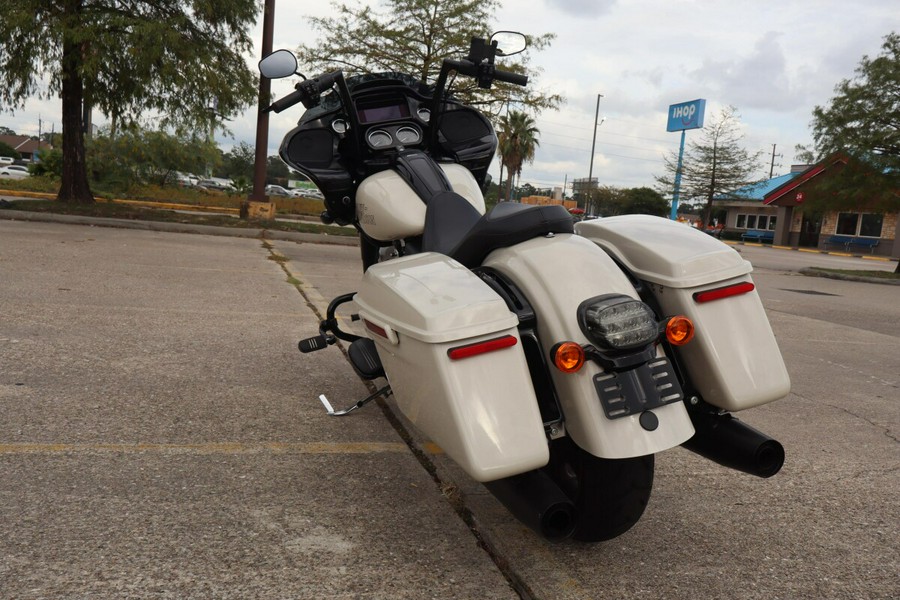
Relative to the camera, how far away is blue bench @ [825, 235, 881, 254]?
135 ft

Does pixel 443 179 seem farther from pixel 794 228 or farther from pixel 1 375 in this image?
pixel 794 228

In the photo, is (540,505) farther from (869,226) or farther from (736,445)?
(869,226)

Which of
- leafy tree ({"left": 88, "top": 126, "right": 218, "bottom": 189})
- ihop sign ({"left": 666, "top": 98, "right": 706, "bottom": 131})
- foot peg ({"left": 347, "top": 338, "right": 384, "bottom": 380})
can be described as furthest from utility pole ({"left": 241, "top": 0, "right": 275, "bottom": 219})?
ihop sign ({"left": 666, "top": 98, "right": 706, "bottom": 131})

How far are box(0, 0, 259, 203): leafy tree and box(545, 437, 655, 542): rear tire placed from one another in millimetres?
12671

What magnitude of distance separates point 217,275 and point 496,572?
6.49 metres

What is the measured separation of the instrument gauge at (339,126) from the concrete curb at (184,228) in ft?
34.8

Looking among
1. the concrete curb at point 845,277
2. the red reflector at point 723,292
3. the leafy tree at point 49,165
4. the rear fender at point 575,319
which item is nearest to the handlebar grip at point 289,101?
the rear fender at point 575,319

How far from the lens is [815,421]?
13.8 ft

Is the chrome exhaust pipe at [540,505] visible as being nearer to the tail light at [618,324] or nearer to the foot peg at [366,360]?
the tail light at [618,324]

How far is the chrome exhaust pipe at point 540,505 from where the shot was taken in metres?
2.00

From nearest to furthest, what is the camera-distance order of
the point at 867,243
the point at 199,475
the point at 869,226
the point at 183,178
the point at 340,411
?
1. the point at 199,475
2. the point at 340,411
3. the point at 183,178
4. the point at 867,243
5. the point at 869,226

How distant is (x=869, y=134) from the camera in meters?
18.8

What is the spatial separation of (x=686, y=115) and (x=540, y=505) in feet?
200

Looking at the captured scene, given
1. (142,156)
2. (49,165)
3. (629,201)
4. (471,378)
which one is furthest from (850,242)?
(471,378)
